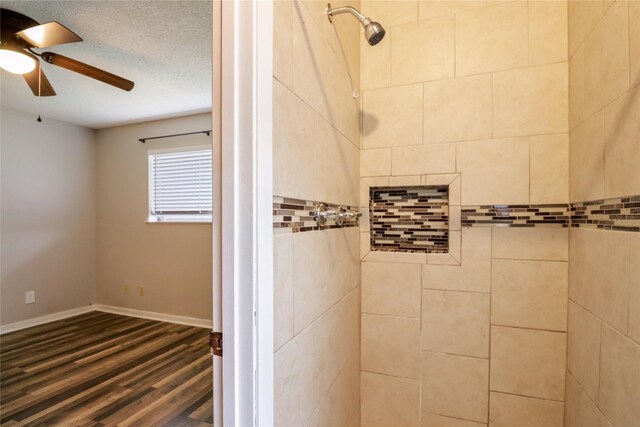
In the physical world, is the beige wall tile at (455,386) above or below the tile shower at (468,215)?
below

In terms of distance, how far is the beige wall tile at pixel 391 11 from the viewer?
5.21ft

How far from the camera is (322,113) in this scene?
114cm

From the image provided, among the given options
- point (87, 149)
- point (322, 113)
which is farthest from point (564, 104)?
point (87, 149)

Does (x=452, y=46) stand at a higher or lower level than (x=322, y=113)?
higher

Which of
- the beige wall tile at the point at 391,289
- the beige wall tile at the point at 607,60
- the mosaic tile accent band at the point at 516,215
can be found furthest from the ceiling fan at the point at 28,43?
the beige wall tile at the point at 607,60

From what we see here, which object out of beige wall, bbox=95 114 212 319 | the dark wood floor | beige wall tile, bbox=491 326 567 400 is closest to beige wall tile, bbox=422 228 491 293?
beige wall tile, bbox=491 326 567 400

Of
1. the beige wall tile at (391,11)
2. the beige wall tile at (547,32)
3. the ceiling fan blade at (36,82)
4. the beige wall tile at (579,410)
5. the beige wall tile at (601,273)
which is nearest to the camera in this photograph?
the beige wall tile at (601,273)

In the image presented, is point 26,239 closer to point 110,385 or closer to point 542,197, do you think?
point 110,385

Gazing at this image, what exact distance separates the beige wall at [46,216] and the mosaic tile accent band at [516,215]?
4532mm

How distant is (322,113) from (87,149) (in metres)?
4.31

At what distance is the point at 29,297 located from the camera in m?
3.53

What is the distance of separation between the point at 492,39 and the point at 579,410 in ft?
5.46

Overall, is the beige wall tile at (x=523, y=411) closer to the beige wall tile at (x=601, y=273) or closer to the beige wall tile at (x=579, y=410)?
the beige wall tile at (x=579, y=410)

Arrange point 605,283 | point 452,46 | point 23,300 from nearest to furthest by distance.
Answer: point 605,283 < point 452,46 < point 23,300
